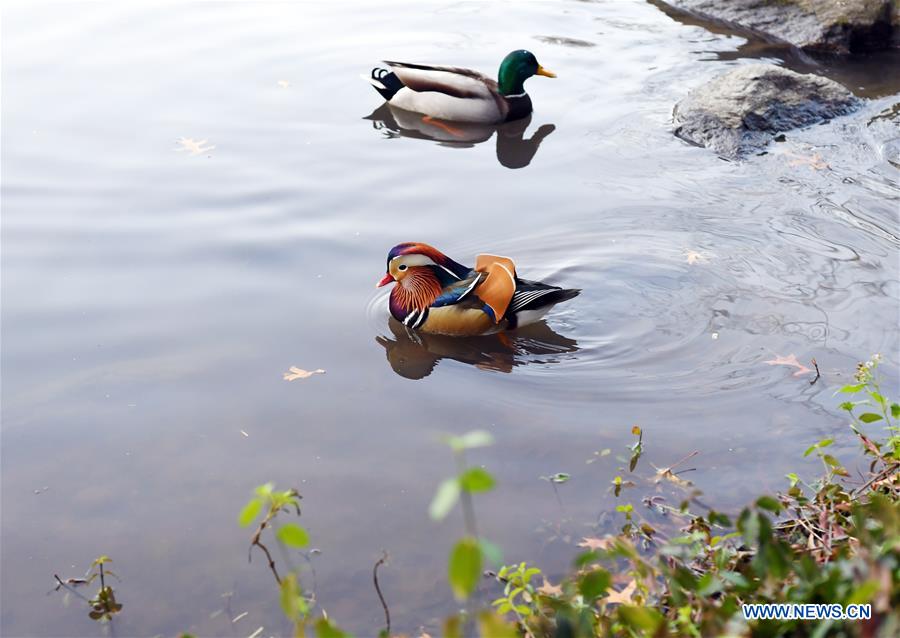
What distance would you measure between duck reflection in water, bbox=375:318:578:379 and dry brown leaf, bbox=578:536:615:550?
71.4 inches

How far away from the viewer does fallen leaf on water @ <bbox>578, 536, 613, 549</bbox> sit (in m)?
4.20

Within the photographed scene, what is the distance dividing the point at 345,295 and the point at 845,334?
3.39 m

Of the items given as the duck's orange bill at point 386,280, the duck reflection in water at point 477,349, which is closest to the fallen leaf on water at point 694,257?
the duck reflection in water at point 477,349

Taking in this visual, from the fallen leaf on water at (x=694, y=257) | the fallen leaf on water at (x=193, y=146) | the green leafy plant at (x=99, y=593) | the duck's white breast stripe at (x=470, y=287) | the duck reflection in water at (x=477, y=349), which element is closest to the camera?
the green leafy plant at (x=99, y=593)

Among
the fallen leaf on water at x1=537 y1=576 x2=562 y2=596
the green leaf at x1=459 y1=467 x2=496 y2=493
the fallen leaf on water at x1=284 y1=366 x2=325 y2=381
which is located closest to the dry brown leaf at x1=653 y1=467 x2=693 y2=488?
the fallen leaf on water at x1=537 y1=576 x2=562 y2=596

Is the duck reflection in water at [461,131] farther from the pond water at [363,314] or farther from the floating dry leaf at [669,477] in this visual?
the floating dry leaf at [669,477]

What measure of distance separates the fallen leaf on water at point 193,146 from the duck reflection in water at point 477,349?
351 centimetres

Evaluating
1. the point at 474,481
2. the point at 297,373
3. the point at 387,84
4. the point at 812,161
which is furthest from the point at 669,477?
the point at 387,84

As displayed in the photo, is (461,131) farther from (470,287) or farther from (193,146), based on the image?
(470,287)

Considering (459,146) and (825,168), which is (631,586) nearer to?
(825,168)

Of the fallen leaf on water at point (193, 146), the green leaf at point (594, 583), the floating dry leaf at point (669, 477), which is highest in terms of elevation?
the green leaf at point (594, 583)

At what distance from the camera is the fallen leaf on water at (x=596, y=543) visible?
4.20 m

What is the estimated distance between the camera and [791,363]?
561 cm

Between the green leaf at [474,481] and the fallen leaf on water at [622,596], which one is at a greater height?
the green leaf at [474,481]
